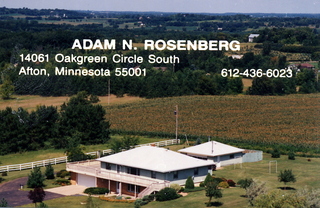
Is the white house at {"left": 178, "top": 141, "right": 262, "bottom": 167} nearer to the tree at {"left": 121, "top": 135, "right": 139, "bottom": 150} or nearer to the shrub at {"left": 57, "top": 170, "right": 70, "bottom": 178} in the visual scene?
the tree at {"left": 121, "top": 135, "right": 139, "bottom": 150}

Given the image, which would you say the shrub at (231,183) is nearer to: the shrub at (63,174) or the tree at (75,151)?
the shrub at (63,174)

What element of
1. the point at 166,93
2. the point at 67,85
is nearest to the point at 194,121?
the point at 166,93

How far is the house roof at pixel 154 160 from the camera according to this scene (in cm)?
4672

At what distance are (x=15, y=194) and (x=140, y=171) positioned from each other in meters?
8.95

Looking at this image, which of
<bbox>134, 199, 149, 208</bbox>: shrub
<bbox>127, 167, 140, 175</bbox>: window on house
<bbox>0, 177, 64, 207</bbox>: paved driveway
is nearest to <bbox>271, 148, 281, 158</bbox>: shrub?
<bbox>127, 167, 140, 175</bbox>: window on house

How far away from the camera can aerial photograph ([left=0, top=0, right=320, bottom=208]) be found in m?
46.5

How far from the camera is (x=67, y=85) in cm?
6456

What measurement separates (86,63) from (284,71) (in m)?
26.2

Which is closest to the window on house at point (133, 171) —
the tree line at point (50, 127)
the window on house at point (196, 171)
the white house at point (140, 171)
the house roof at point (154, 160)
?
the white house at point (140, 171)

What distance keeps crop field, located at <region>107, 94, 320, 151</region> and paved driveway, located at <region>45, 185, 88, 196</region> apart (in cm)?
2279

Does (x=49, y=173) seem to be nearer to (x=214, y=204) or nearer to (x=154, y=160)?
(x=154, y=160)

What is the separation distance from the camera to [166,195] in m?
42.6

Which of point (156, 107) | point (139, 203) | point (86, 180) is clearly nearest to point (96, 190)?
point (86, 180)

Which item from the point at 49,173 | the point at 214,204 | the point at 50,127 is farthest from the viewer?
the point at 50,127
